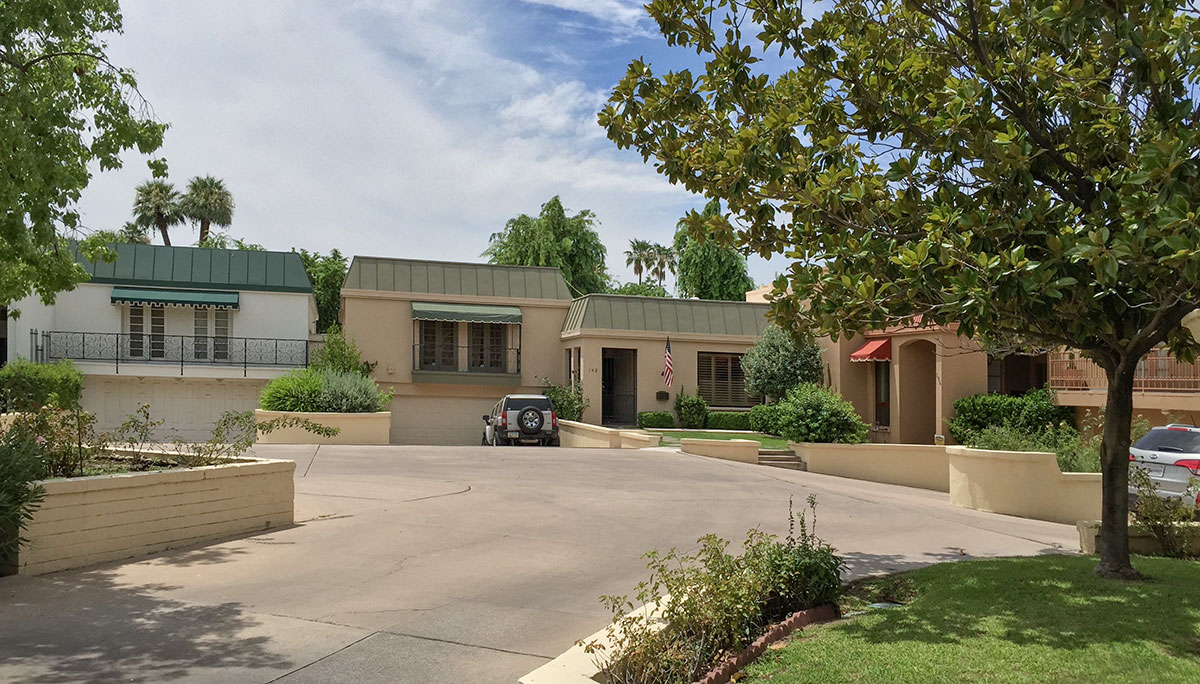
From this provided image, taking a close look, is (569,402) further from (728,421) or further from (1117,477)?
(1117,477)

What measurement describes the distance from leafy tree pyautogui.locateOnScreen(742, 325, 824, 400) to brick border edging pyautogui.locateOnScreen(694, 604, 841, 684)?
21.4m

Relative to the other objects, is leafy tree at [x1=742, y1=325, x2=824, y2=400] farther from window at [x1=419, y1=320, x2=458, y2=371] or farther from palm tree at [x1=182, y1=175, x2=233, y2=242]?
palm tree at [x1=182, y1=175, x2=233, y2=242]

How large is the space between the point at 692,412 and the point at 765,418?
11.7ft

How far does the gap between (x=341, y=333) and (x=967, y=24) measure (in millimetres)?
26520

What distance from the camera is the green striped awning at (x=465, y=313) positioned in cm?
3331

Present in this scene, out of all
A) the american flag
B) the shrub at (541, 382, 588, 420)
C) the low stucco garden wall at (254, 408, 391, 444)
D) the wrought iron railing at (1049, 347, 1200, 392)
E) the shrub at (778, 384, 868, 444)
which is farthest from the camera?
the shrub at (541, 382, 588, 420)

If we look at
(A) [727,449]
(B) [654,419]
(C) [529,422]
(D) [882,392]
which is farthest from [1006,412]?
(C) [529,422]

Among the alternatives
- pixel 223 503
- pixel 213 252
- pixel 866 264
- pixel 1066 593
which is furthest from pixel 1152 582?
pixel 213 252

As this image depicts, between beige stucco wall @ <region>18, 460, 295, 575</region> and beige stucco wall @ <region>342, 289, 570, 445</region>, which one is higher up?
beige stucco wall @ <region>342, 289, 570, 445</region>

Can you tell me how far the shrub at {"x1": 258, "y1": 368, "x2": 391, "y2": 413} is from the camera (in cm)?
2606

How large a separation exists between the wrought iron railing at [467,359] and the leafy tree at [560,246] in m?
16.2

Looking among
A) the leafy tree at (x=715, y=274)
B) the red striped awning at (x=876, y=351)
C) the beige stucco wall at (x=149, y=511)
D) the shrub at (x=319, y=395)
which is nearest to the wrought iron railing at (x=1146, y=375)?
the red striped awning at (x=876, y=351)

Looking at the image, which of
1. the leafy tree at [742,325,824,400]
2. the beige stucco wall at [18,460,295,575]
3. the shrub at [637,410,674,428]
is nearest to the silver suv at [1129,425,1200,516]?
the beige stucco wall at [18,460,295,575]

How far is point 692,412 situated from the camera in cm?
3178
